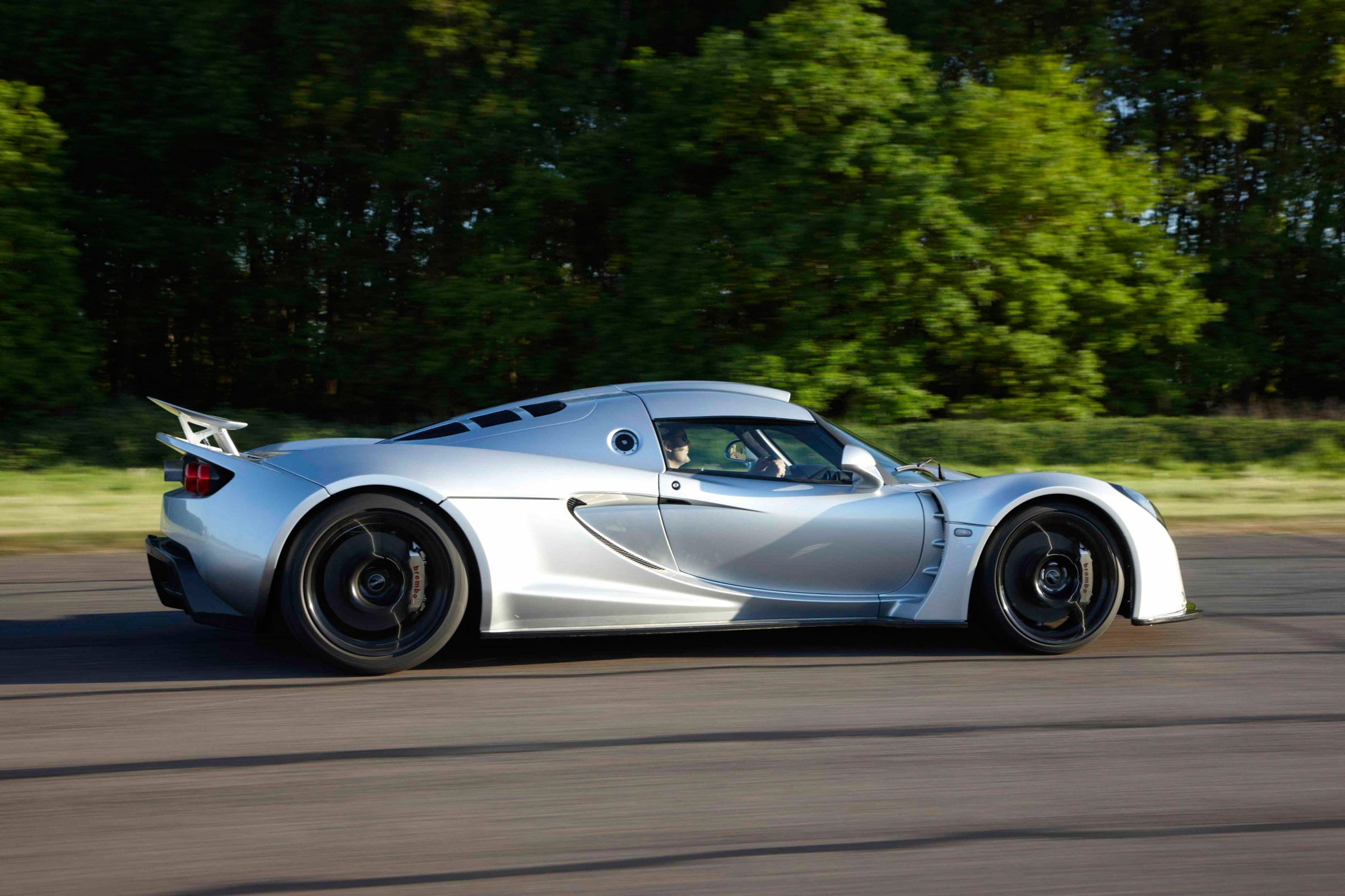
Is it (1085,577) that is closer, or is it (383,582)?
(383,582)

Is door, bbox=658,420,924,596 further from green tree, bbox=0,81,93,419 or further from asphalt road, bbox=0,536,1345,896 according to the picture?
green tree, bbox=0,81,93,419

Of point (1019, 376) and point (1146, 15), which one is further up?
point (1146, 15)

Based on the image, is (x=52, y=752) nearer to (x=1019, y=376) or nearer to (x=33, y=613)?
(x=33, y=613)

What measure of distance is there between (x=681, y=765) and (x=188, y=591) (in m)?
2.33

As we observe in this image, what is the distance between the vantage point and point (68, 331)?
16953mm

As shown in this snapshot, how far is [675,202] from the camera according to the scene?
1648 centimetres

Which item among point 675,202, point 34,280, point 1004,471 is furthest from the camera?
point 34,280

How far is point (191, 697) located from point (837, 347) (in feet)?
38.5

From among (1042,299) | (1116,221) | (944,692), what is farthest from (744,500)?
(1116,221)

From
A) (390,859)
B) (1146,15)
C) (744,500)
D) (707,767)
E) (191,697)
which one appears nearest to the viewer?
(390,859)

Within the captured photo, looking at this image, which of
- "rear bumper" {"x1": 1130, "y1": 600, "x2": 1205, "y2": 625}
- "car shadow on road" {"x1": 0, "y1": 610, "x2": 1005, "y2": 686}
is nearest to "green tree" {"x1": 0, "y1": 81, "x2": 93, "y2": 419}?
"car shadow on road" {"x1": 0, "y1": 610, "x2": 1005, "y2": 686}

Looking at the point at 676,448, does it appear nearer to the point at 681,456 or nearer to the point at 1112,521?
the point at 681,456

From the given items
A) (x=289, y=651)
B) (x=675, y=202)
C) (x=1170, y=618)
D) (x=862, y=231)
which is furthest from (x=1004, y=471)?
(x=289, y=651)

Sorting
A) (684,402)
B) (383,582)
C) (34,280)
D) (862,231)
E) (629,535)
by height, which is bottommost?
(383,582)
